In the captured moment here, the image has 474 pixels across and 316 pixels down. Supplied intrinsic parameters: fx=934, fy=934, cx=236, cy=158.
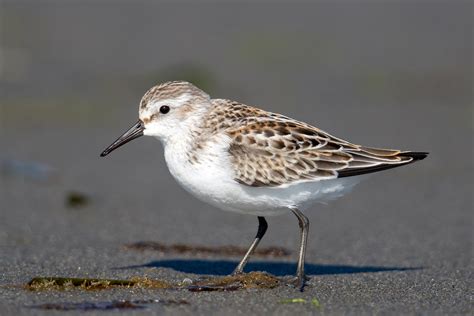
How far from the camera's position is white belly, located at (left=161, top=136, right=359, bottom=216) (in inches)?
251

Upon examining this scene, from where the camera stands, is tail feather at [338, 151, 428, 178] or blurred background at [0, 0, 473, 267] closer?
tail feather at [338, 151, 428, 178]

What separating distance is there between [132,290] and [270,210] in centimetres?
117

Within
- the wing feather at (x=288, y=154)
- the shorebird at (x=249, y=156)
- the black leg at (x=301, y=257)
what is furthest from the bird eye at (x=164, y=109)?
the black leg at (x=301, y=257)

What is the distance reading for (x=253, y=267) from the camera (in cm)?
739

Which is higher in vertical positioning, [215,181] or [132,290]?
[215,181]

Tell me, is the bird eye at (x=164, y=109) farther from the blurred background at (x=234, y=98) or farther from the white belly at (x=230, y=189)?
the blurred background at (x=234, y=98)

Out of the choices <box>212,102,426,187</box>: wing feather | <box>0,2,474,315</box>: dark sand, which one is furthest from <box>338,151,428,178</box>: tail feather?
<box>0,2,474,315</box>: dark sand

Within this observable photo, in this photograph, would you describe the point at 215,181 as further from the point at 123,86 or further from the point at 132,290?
the point at 123,86

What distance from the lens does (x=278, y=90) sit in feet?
48.0

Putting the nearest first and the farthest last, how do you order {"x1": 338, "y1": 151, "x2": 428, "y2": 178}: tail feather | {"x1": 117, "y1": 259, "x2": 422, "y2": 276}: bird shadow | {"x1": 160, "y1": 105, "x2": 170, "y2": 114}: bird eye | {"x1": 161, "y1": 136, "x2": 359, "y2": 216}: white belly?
{"x1": 161, "y1": 136, "x2": 359, "y2": 216}: white belly
{"x1": 338, "y1": 151, "x2": 428, "y2": 178}: tail feather
{"x1": 160, "y1": 105, "x2": 170, "y2": 114}: bird eye
{"x1": 117, "y1": 259, "x2": 422, "y2": 276}: bird shadow

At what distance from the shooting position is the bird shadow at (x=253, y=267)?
7.12 metres

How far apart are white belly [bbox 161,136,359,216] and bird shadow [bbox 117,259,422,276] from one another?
72cm

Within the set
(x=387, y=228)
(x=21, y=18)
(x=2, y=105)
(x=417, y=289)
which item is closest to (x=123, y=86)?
(x=2, y=105)

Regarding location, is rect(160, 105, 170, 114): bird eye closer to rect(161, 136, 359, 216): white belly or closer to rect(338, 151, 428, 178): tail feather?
rect(161, 136, 359, 216): white belly
